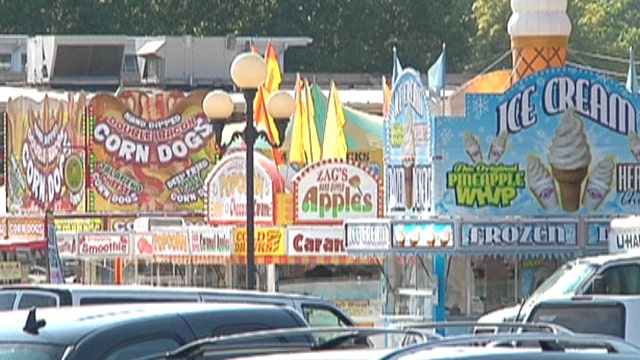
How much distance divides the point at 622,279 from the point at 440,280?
6692 millimetres

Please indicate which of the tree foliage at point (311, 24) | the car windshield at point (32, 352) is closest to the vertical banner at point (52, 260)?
the car windshield at point (32, 352)

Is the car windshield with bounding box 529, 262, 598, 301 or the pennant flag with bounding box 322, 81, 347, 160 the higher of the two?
the pennant flag with bounding box 322, 81, 347, 160

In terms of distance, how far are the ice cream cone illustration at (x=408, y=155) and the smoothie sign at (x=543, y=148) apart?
77 cm

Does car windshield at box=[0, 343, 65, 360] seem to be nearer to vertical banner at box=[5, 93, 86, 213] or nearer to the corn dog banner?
the corn dog banner

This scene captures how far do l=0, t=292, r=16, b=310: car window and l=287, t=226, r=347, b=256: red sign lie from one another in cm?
1474

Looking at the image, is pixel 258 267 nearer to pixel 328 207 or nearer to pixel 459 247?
pixel 328 207

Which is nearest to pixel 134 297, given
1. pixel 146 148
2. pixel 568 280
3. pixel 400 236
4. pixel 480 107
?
pixel 568 280

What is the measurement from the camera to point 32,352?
336 inches

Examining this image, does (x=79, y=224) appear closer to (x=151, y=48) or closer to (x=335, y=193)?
(x=335, y=193)

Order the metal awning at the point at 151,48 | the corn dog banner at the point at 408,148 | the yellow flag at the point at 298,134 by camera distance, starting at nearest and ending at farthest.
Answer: the corn dog banner at the point at 408,148 → the yellow flag at the point at 298,134 → the metal awning at the point at 151,48

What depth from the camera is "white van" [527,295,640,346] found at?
17.9 meters

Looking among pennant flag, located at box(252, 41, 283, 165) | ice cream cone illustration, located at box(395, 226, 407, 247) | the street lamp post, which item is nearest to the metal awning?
pennant flag, located at box(252, 41, 283, 165)

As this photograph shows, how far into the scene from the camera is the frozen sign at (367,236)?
84.6 feet

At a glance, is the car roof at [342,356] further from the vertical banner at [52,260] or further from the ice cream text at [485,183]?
the vertical banner at [52,260]
